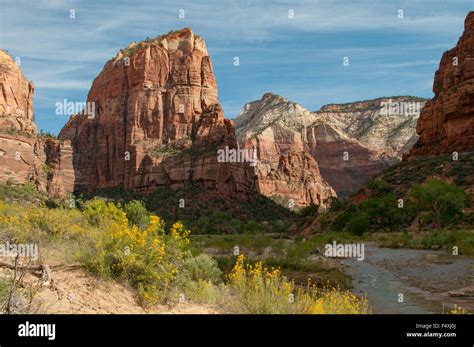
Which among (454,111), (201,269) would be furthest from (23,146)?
(201,269)

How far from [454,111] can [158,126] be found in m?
70.1

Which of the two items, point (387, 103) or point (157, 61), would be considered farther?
point (387, 103)

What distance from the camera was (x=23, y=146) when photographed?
87.9 m

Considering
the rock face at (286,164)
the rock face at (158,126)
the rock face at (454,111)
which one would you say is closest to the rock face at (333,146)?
the rock face at (286,164)

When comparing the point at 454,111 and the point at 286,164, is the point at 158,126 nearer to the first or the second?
the point at 286,164

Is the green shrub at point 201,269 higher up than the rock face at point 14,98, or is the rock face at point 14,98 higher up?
the rock face at point 14,98

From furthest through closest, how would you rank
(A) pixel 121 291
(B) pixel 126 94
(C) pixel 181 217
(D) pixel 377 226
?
1. (B) pixel 126 94
2. (C) pixel 181 217
3. (D) pixel 377 226
4. (A) pixel 121 291

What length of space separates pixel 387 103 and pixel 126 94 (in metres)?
121

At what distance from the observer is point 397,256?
27594 millimetres

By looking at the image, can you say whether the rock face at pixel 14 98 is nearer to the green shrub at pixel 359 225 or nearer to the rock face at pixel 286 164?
the rock face at pixel 286 164

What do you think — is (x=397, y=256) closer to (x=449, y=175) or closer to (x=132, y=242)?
(x=132, y=242)

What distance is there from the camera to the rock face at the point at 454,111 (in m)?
68.6

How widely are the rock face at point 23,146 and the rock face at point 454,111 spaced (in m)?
71.2
